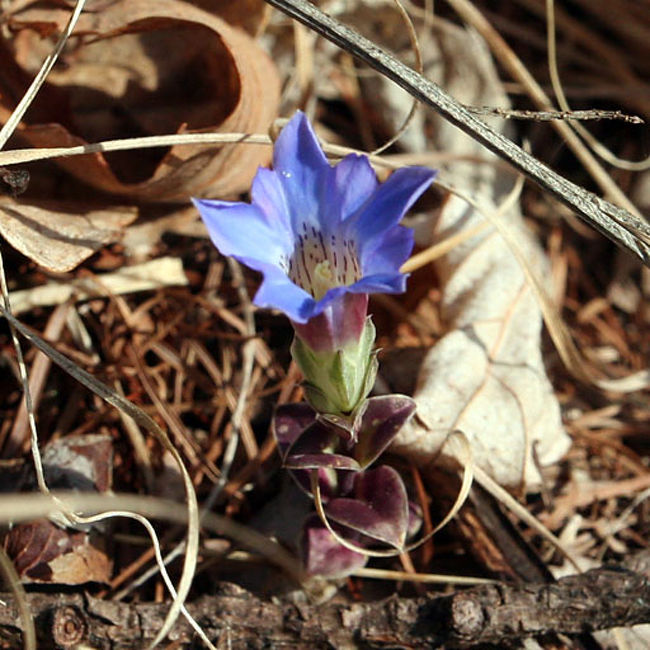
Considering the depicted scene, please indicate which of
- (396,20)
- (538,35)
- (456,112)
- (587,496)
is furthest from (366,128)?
(587,496)

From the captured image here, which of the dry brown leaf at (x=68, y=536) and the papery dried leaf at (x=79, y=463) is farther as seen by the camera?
the papery dried leaf at (x=79, y=463)

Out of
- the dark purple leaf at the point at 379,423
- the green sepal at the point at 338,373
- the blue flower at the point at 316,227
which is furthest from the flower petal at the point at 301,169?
the dark purple leaf at the point at 379,423

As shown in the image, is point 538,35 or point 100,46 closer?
point 100,46

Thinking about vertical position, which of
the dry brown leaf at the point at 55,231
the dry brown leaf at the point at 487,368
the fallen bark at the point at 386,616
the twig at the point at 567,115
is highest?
the twig at the point at 567,115

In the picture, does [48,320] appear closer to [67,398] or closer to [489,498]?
[67,398]

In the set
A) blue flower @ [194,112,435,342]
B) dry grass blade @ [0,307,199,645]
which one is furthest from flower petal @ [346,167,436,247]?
dry grass blade @ [0,307,199,645]

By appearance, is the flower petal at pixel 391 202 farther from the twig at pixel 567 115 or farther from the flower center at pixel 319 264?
the twig at pixel 567 115

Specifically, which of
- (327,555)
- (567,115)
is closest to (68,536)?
(327,555)

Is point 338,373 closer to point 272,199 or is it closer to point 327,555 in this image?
point 272,199
